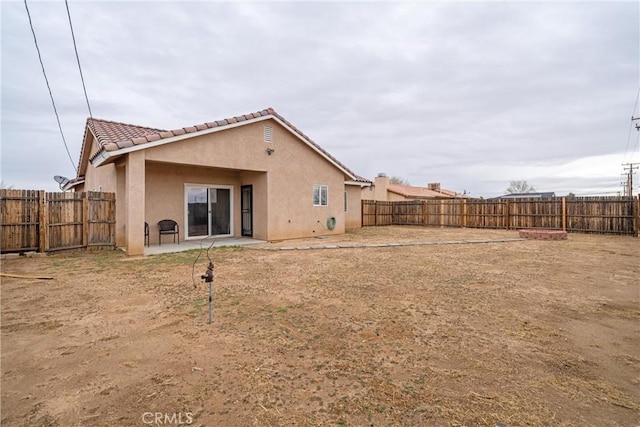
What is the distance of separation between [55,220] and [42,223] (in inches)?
12.3

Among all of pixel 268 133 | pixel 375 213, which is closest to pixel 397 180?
pixel 375 213

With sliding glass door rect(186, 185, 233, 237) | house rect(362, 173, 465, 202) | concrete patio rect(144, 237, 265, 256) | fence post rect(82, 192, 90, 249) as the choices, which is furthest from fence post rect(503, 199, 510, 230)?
fence post rect(82, 192, 90, 249)

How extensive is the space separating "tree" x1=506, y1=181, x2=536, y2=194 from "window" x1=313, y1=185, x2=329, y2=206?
50154 mm

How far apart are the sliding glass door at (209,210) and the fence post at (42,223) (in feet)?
13.5

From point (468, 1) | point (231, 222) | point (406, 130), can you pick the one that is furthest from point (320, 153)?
point (406, 130)

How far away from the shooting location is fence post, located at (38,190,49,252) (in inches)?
344

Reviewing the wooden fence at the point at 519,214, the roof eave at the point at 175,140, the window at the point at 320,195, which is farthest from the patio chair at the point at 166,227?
the wooden fence at the point at 519,214

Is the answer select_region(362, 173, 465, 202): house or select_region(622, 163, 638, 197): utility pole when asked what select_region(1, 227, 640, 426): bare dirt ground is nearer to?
select_region(362, 173, 465, 202): house

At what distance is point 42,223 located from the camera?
28.7 feet

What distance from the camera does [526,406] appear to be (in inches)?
88.4

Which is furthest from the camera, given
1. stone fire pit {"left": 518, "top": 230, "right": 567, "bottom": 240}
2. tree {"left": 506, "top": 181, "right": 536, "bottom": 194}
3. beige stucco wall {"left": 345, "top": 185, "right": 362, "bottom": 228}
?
tree {"left": 506, "top": 181, "right": 536, "bottom": 194}

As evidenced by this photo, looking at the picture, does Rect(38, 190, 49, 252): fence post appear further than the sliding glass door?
No

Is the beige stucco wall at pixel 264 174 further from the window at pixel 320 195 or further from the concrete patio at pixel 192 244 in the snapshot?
the concrete patio at pixel 192 244

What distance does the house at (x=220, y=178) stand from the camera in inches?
353
